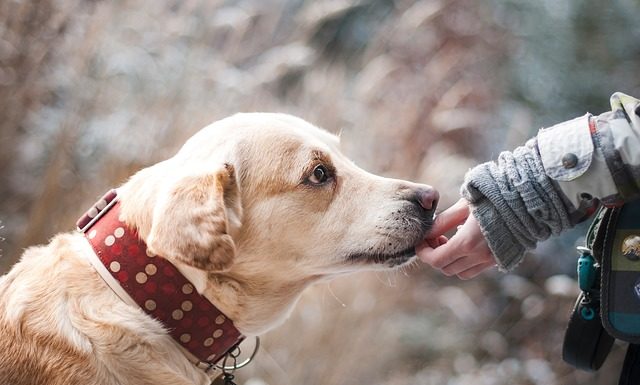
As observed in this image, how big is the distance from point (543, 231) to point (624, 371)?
367 millimetres

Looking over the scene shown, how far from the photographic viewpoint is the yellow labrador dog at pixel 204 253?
1.49 m

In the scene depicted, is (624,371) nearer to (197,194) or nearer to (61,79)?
(197,194)

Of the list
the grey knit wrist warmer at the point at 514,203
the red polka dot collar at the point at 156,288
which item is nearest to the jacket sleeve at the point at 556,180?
the grey knit wrist warmer at the point at 514,203

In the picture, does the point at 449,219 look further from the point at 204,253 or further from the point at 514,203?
the point at 204,253

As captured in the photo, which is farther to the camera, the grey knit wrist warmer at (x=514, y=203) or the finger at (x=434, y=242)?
the finger at (x=434, y=242)

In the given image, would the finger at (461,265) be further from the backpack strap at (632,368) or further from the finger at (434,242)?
the backpack strap at (632,368)

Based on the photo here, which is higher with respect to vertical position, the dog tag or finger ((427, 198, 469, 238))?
finger ((427, 198, 469, 238))

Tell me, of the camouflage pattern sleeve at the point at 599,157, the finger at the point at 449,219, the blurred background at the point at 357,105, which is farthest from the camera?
the blurred background at the point at 357,105

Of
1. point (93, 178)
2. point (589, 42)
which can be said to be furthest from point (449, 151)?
point (93, 178)

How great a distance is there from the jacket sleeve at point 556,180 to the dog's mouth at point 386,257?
26cm

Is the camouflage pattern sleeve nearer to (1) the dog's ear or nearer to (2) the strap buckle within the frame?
(1) the dog's ear

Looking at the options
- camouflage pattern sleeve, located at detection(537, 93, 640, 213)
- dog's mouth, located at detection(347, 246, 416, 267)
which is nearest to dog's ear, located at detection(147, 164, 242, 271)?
dog's mouth, located at detection(347, 246, 416, 267)

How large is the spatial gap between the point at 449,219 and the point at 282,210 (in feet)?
1.39

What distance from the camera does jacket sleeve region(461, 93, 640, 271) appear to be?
4.43 ft
